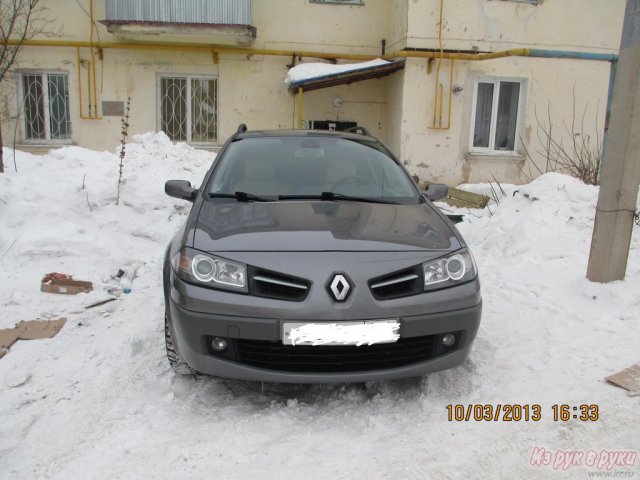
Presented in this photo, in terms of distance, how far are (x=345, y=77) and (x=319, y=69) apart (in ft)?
2.05

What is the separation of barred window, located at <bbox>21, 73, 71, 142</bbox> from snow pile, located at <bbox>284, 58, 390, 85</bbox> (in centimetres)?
447

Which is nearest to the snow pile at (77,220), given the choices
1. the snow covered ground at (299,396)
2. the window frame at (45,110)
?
the snow covered ground at (299,396)

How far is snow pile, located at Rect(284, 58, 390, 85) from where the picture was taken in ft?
31.0

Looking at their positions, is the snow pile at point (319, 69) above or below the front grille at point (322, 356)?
above

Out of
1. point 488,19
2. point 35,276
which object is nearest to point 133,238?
point 35,276

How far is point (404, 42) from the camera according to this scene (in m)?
9.62

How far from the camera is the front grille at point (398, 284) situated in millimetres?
2416

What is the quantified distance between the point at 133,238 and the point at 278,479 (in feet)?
13.8

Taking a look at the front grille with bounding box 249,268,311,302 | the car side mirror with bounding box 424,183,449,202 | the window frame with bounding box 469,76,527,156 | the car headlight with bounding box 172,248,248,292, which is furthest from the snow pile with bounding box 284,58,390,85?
the front grille with bounding box 249,268,311,302

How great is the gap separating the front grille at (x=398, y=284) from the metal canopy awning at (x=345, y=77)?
7.42 meters

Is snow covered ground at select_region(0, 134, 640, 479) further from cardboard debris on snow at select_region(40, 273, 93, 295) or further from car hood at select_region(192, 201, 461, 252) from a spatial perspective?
car hood at select_region(192, 201, 461, 252)

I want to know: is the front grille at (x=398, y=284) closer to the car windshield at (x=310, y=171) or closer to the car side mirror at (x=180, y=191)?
the car windshield at (x=310, y=171)

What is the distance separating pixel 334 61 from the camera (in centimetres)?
1043

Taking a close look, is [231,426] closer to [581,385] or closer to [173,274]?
[173,274]
